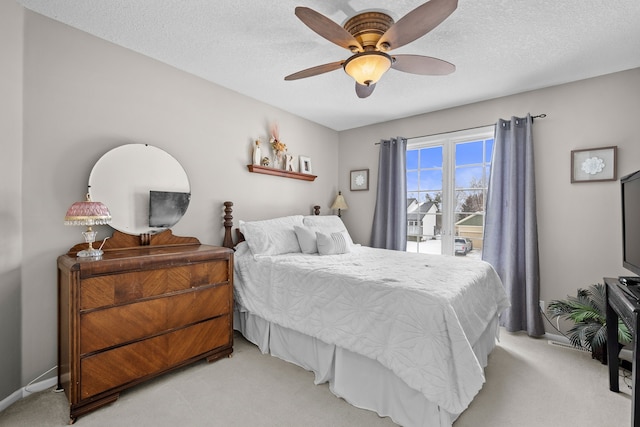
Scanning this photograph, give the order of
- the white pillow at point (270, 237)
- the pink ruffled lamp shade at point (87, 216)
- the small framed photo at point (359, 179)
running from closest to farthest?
the pink ruffled lamp shade at point (87, 216), the white pillow at point (270, 237), the small framed photo at point (359, 179)

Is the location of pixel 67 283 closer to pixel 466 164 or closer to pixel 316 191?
pixel 316 191

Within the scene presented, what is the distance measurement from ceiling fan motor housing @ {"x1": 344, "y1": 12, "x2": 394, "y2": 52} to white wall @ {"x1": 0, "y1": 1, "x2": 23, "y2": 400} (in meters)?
2.13

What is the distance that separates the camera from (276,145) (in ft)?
11.7

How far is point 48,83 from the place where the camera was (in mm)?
2037

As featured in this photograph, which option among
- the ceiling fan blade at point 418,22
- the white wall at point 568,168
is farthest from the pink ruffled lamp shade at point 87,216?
the white wall at point 568,168

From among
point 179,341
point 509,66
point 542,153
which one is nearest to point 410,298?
point 179,341

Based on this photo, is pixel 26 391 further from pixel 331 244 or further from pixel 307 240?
pixel 331 244

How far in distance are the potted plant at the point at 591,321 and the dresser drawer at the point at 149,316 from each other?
9.49ft

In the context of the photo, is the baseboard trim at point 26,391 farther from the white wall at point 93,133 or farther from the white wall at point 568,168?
the white wall at point 568,168

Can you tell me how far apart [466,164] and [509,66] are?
124 centimetres

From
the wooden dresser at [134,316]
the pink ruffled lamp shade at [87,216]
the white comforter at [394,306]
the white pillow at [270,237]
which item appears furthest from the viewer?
the white pillow at [270,237]

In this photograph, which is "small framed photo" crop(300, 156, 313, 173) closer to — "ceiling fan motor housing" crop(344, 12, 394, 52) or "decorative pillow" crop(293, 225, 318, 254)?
"decorative pillow" crop(293, 225, 318, 254)

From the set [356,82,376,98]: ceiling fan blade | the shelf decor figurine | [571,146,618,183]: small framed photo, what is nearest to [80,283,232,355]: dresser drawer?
the shelf decor figurine

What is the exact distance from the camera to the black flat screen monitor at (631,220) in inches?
73.6
